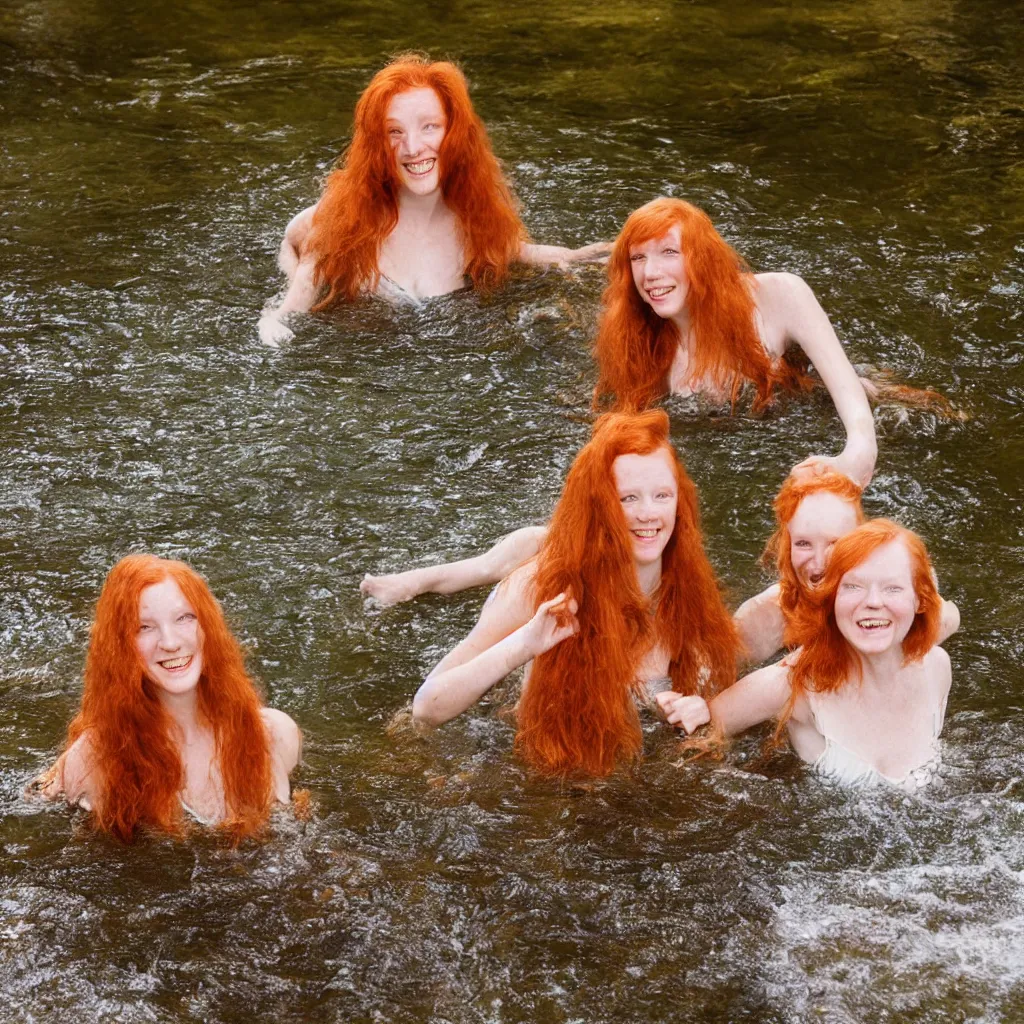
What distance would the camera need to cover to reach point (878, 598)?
4887 millimetres

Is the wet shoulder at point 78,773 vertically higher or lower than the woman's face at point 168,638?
lower

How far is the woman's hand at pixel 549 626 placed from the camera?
4.92 m

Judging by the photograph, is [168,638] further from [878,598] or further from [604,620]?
[878,598]

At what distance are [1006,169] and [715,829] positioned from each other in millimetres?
5465

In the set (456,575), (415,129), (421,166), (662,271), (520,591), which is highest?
(415,129)

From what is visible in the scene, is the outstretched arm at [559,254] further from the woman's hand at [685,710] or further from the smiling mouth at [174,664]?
the smiling mouth at [174,664]

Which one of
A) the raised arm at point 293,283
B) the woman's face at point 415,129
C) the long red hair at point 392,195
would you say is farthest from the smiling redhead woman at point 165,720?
the woman's face at point 415,129

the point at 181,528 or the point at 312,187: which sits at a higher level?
the point at 312,187

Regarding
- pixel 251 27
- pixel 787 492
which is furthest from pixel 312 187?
pixel 787 492

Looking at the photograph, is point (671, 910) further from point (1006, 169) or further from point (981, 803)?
point (1006, 169)

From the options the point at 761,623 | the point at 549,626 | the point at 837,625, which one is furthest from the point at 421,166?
the point at 837,625

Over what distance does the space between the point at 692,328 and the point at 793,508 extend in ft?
6.11

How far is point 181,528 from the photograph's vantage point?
259 inches

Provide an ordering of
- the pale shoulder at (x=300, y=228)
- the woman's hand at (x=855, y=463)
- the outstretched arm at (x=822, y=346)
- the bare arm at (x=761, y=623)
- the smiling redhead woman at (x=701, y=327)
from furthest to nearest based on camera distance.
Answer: the pale shoulder at (x=300, y=228), the smiling redhead woman at (x=701, y=327), the outstretched arm at (x=822, y=346), the woman's hand at (x=855, y=463), the bare arm at (x=761, y=623)
